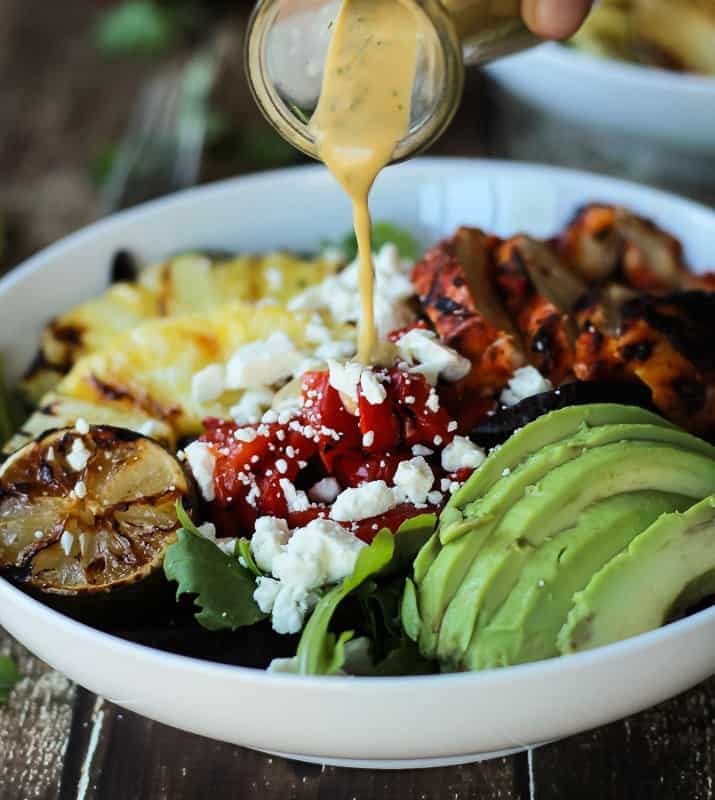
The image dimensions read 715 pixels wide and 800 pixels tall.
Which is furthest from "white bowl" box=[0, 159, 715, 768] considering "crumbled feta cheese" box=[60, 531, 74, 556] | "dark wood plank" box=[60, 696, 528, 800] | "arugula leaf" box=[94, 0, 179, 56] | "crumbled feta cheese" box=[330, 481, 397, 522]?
"arugula leaf" box=[94, 0, 179, 56]

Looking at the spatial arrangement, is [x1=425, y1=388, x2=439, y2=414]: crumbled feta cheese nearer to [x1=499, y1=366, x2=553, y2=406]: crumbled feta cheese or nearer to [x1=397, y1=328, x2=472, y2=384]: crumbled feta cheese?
[x1=397, y1=328, x2=472, y2=384]: crumbled feta cheese

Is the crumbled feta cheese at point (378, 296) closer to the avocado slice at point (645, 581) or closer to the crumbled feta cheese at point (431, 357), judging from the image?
the crumbled feta cheese at point (431, 357)

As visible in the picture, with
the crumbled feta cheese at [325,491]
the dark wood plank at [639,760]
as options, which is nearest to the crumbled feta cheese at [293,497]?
the crumbled feta cheese at [325,491]

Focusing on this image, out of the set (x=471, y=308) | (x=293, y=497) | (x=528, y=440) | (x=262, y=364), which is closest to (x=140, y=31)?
(x=262, y=364)

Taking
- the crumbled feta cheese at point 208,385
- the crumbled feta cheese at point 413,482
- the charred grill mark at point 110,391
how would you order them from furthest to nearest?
1. the charred grill mark at point 110,391
2. the crumbled feta cheese at point 208,385
3. the crumbled feta cheese at point 413,482

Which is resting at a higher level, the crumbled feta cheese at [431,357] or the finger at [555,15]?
the finger at [555,15]

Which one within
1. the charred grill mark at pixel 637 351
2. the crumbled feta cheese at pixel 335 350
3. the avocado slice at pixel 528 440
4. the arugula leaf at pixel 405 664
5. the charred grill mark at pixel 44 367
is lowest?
the charred grill mark at pixel 44 367

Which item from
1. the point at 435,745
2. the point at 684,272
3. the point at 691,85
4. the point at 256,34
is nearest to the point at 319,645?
the point at 435,745
